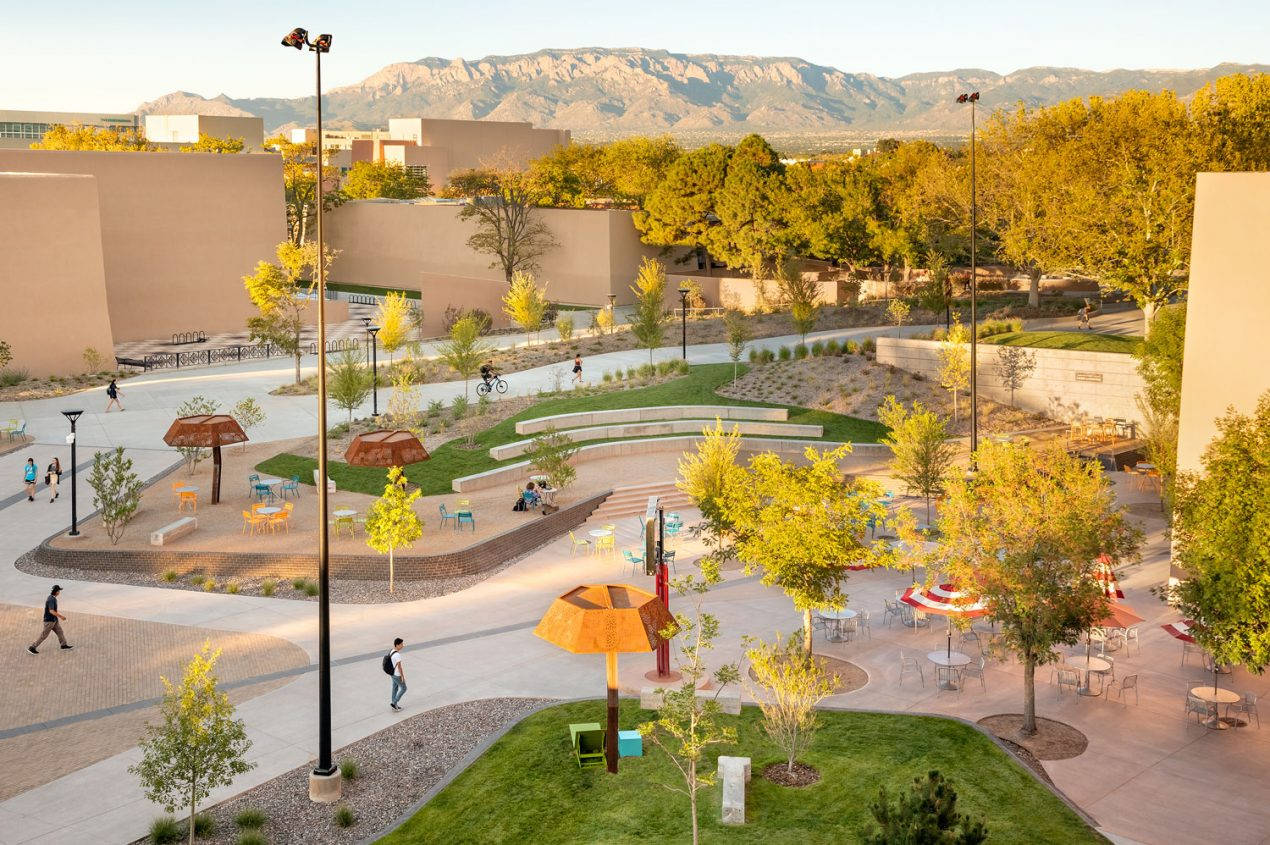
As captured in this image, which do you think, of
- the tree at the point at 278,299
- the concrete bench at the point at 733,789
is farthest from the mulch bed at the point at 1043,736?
the tree at the point at 278,299

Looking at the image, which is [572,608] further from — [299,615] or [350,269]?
[350,269]

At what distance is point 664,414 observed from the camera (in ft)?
123

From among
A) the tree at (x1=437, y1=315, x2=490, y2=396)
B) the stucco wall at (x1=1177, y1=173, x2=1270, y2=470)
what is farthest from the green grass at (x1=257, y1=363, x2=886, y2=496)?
the stucco wall at (x1=1177, y1=173, x2=1270, y2=470)

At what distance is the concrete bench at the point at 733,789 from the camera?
47.0 ft

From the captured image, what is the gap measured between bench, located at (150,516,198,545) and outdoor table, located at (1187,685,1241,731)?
21.3 m

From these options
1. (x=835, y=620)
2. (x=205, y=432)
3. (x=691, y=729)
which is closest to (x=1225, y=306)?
(x=835, y=620)

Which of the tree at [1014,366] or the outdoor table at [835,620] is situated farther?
the tree at [1014,366]

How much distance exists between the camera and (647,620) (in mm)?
15070

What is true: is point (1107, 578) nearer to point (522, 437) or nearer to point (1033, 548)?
point (1033, 548)

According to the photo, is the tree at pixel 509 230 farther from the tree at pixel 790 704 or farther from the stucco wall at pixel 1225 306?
the tree at pixel 790 704

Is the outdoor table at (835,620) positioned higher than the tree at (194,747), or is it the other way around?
the tree at (194,747)

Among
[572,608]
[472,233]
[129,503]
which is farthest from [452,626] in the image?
[472,233]

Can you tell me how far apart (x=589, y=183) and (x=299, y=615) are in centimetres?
7488

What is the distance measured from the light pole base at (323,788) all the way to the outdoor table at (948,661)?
31.5ft
